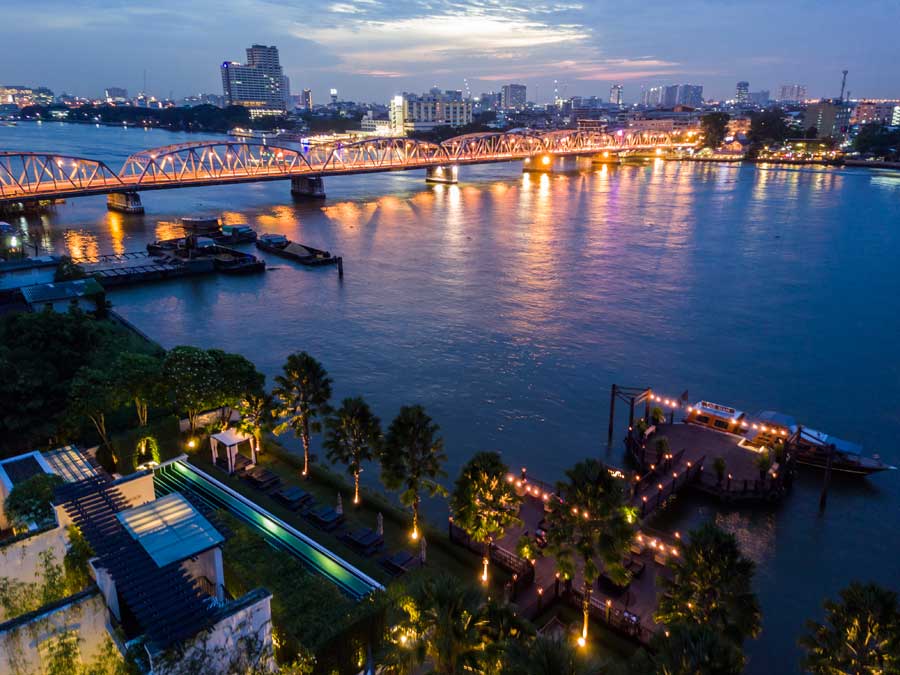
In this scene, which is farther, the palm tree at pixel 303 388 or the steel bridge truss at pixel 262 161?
the steel bridge truss at pixel 262 161

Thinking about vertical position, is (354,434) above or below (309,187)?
below

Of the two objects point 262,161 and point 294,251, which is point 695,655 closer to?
point 294,251

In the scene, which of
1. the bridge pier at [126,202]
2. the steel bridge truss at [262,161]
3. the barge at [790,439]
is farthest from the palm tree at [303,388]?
the bridge pier at [126,202]

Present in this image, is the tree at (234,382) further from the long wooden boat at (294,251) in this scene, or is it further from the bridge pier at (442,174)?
the bridge pier at (442,174)

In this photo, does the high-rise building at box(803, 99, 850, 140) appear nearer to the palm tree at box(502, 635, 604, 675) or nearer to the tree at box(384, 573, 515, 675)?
the tree at box(384, 573, 515, 675)

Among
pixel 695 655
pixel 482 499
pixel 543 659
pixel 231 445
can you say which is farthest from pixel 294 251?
pixel 695 655
